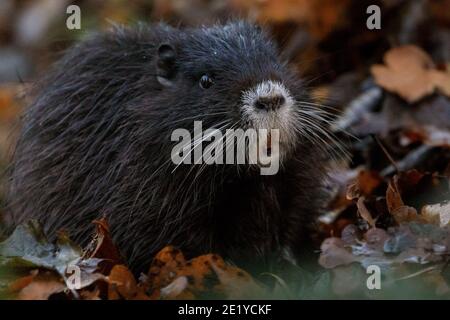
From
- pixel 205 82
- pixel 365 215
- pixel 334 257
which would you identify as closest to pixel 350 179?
pixel 365 215

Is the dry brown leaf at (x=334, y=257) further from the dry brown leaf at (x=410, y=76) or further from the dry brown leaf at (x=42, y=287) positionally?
the dry brown leaf at (x=410, y=76)

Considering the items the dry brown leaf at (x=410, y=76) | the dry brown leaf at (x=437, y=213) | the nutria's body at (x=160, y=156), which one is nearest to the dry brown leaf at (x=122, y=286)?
the nutria's body at (x=160, y=156)

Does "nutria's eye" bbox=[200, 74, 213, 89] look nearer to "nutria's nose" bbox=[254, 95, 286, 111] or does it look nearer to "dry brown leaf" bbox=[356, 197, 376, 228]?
"nutria's nose" bbox=[254, 95, 286, 111]
